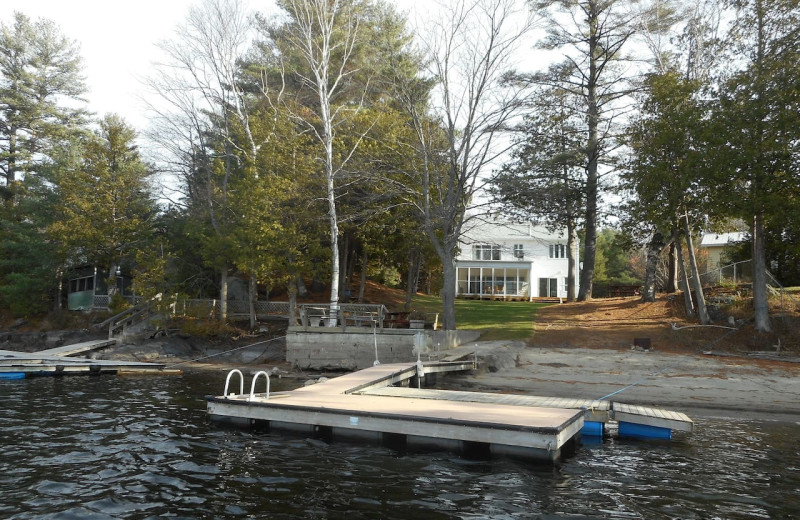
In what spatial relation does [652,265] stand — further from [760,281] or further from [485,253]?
[485,253]

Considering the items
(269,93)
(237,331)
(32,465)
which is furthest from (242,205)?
(32,465)

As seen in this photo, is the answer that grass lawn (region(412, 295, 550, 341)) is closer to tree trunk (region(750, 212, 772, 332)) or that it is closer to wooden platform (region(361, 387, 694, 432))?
tree trunk (region(750, 212, 772, 332))

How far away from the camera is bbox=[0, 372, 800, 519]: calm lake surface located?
22.9 feet

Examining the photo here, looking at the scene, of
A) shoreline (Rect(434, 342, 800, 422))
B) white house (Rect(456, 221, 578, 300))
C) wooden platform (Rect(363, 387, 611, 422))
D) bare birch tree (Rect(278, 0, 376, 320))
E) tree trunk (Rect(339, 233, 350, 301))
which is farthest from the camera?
white house (Rect(456, 221, 578, 300))

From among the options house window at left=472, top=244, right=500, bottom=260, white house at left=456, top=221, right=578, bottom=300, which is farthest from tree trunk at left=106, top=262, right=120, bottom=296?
house window at left=472, top=244, right=500, bottom=260

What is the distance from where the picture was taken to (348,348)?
21.2m

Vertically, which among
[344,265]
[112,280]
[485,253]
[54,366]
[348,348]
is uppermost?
[485,253]

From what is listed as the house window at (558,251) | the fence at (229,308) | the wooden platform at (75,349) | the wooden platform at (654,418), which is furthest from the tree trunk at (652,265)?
the wooden platform at (75,349)

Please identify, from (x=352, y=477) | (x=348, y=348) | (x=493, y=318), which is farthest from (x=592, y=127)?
(x=352, y=477)

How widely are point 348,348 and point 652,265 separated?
16300 mm

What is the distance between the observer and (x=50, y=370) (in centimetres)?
2000

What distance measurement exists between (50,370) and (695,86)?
1047 inches

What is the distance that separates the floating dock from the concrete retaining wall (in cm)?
755

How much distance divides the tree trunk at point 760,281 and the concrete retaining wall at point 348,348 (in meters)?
11.8
